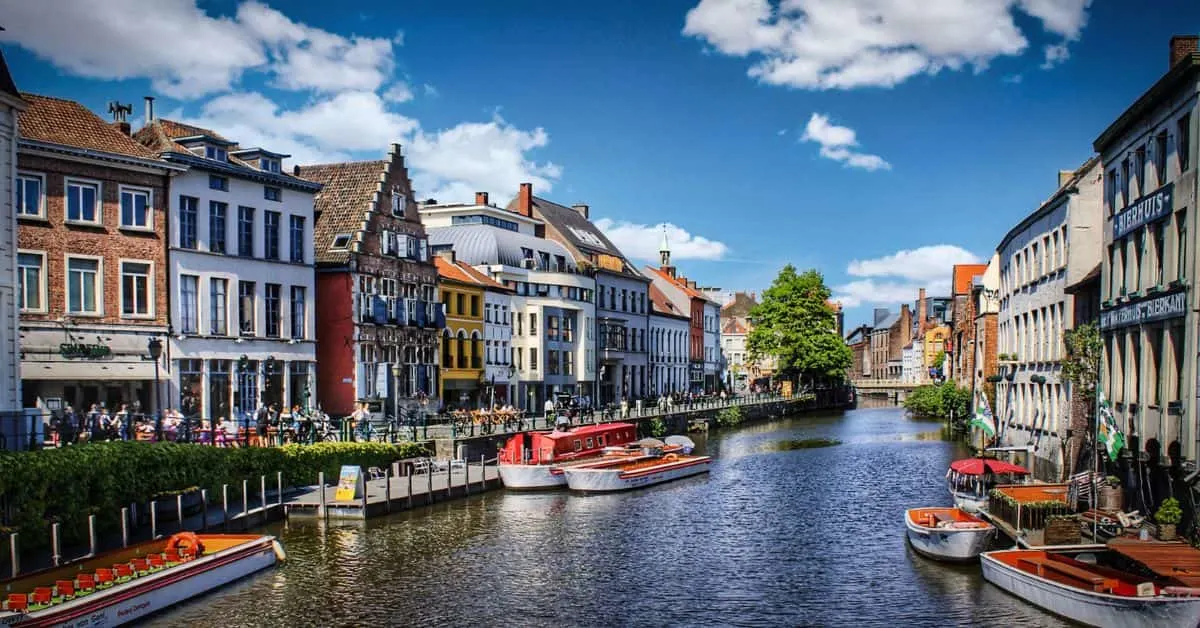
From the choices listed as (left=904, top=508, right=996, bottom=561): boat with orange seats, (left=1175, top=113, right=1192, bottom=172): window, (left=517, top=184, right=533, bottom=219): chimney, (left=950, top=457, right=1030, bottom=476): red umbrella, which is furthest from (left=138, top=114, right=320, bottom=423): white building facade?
(left=517, top=184, right=533, bottom=219): chimney

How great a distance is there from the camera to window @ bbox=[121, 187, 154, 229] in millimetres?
42094

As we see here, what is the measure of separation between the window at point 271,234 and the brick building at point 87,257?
5999mm

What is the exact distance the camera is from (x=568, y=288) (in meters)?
78.8

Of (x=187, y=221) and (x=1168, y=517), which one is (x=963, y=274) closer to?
(x=187, y=221)

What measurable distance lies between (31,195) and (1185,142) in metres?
36.8

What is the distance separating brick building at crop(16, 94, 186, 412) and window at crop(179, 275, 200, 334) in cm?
106

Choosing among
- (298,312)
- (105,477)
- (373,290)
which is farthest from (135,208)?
(105,477)

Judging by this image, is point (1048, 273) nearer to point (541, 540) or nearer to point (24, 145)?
point (541, 540)

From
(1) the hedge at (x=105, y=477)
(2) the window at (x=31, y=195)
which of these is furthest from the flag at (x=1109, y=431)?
(2) the window at (x=31, y=195)

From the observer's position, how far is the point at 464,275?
218 feet

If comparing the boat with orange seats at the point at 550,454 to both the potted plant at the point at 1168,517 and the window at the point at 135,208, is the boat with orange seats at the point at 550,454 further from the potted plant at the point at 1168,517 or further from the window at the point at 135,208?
the potted plant at the point at 1168,517

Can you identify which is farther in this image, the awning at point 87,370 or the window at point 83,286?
the window at point 83,286

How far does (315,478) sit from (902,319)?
157 m

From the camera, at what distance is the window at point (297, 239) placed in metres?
50.9
